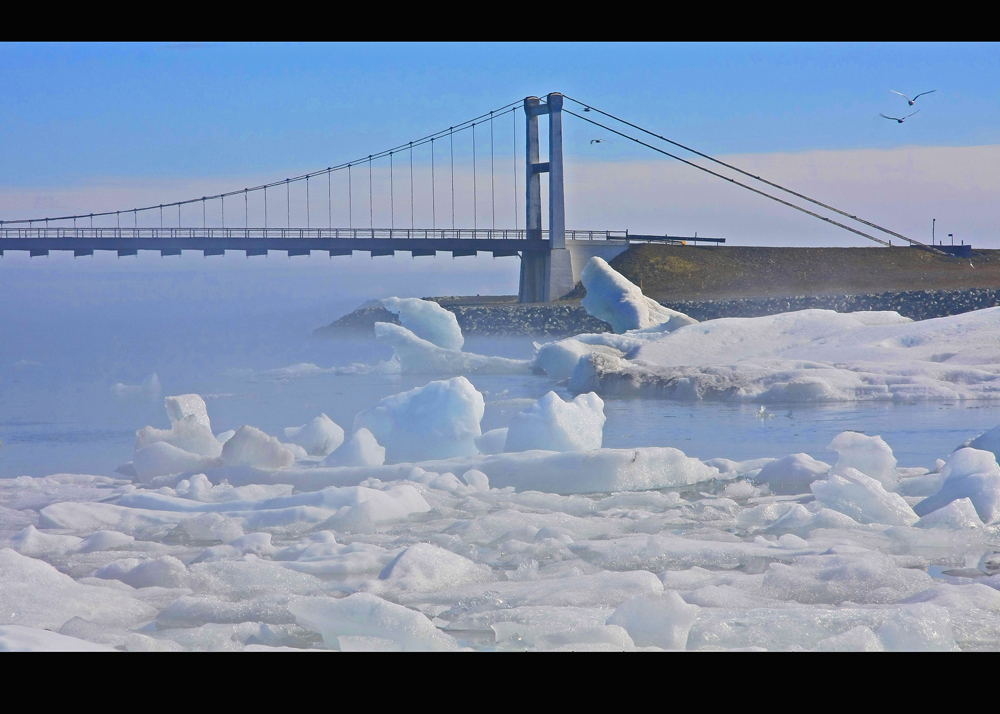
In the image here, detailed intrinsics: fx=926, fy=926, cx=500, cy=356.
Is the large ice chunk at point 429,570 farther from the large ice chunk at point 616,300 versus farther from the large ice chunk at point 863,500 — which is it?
the large ice chunk at point 616,300

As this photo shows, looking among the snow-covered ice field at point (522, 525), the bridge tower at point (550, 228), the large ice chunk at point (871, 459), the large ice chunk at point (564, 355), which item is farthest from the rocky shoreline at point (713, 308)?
the large ice chunk at point (871, 459)

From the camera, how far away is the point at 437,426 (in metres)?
6.24

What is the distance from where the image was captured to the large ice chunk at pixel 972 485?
414 centimetres

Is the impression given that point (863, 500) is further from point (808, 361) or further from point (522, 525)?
point (808, 361)

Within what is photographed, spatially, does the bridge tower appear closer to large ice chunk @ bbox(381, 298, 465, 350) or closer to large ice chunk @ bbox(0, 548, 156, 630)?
large ice chunk @ bbox(381, 298, 465, 350)

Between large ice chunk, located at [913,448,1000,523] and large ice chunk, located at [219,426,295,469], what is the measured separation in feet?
11.9

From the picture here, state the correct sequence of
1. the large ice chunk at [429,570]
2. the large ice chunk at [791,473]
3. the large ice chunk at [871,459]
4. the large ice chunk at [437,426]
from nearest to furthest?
the large ice chunk at [429,570] → the large ice chunk at [871,459] → the large ice chunk at [791,473] → the large ice chunk at [437,426]

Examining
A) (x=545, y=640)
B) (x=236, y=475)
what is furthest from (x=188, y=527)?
(x=545, y=640)

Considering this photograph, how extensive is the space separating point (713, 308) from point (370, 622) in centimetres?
2035

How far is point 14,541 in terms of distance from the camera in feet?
13.4

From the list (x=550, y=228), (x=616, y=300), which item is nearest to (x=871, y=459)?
(x=616, y=300)

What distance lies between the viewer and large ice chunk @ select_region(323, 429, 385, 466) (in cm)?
571

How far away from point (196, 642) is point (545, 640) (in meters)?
1.09
